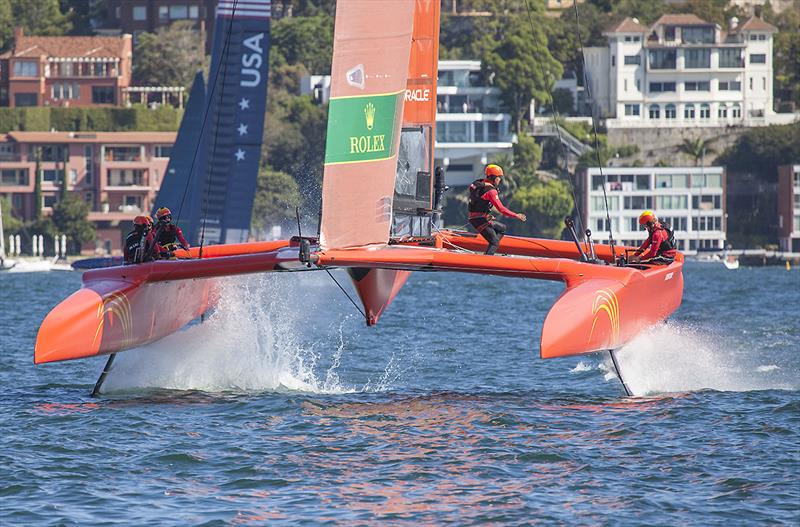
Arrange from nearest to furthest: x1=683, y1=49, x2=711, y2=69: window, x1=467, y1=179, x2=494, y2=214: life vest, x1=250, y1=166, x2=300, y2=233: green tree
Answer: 1. x1=467, y1=179, x2=494, y2=214: life vest
2. x1=250, y1=166, x2=300, y2=233: green tree
3. x1=683, y1=49, x2=711, y2=69: window

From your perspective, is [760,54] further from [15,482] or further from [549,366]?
[15,482]

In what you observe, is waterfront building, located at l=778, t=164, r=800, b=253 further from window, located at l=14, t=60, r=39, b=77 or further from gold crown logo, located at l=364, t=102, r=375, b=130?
gold crown logo, located at l=364, t=102, r=375, b=130

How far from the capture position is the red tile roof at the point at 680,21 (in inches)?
3617

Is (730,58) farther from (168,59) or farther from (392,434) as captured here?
(392,434)

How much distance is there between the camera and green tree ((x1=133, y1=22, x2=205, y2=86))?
89938mm

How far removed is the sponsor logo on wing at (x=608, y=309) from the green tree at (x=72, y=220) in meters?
62.9

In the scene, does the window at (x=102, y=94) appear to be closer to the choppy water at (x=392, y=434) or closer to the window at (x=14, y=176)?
the window at (x=14, y=176)

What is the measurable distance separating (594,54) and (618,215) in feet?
49.5

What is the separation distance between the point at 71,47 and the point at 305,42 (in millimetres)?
14879

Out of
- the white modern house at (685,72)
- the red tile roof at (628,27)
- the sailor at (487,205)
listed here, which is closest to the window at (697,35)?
the white modern house at (685,72)

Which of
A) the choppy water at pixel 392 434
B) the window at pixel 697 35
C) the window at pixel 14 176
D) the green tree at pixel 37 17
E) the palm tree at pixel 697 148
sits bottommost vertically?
the choppy water at pixel 392 434

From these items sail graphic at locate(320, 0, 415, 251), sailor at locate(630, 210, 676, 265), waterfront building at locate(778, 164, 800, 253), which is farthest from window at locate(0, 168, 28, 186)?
sail graphic at locate(320, 0, 415, 251)

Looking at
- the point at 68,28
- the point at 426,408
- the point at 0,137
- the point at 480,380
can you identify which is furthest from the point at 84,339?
the point at 68,28

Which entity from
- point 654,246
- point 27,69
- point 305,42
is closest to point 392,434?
point 654,246
